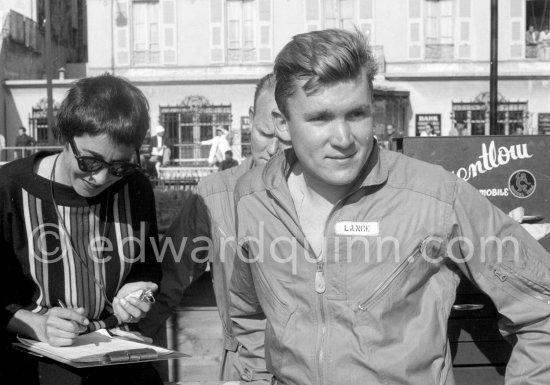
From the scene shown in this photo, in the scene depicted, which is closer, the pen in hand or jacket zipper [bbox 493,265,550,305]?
jacket zipper [bbox 493,265,550,305]

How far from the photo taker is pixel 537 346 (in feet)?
6.20

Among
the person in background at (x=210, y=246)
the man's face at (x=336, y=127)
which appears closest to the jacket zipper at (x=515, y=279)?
the man's face at (x=336, y=127)

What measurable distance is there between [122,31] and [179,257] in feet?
85.0

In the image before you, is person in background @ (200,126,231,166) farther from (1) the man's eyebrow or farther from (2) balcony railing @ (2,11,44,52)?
(1) the man's eyebrow

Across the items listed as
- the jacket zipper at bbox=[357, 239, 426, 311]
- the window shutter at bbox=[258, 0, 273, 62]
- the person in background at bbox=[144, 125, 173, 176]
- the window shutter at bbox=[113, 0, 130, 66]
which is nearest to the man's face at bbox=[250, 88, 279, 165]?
the jacket zipper at bbox=[357, 239, 426, 311]

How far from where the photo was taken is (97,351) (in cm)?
223

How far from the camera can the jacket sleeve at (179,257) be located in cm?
286

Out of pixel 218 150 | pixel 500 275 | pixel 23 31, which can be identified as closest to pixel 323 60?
pixel 500 275

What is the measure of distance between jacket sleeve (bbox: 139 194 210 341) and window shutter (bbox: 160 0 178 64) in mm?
24924

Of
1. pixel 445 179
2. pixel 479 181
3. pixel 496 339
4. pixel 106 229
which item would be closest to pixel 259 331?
pixel 106 229

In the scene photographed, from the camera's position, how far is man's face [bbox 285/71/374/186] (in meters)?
1.96

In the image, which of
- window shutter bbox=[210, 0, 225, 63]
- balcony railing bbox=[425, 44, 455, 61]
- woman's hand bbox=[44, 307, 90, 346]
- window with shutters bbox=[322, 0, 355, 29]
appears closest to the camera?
woman's hand bbox=[44, 307, 90, 346]

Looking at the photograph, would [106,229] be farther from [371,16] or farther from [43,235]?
[371,16]

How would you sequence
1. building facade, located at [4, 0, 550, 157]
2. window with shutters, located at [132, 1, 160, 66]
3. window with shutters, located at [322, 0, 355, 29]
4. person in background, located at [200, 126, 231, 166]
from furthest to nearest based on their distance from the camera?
window with shutters, located at [132, 1, 160, 66]
window with shutters, located at [322, 0, 355, 29]
building facade, located at [4, 0, 550, 157]
person in background, located at [200, 126, 231, 166]
